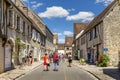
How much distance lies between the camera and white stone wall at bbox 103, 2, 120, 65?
3738 cm

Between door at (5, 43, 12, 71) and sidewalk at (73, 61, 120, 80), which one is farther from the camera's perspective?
door at (5, 43, 12, 71)

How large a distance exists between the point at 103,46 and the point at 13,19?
12741 millimetres

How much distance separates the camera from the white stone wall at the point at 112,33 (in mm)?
37375

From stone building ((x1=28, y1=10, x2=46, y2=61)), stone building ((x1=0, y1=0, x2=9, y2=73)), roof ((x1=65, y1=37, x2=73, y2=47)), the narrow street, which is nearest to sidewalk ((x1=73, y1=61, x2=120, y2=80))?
the narrow street

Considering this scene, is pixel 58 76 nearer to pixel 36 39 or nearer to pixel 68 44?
pixel 36 39

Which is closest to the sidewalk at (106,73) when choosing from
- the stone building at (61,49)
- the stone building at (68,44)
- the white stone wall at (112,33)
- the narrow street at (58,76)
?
the narrow street at (58,76)

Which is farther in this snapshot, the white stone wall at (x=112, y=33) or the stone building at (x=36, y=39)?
the stone building at (x=36, y=39)

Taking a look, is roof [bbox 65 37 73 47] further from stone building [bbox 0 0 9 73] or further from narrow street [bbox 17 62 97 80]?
stone building [bbox 0 0 9 73]

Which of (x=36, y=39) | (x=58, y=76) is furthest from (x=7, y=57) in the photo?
(x=36, y=39)

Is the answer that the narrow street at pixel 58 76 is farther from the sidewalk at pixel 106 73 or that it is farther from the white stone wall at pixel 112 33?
the white stone wall at pixel 112 33

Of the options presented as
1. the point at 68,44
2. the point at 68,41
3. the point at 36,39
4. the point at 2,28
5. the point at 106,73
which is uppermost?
the point at 68,41

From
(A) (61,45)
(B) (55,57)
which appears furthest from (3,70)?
(A) (61,45)

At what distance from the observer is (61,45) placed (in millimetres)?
151625

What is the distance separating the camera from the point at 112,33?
37875 millimetres
